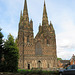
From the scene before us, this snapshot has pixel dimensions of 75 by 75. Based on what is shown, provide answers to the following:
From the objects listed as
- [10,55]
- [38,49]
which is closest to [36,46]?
[38,49]

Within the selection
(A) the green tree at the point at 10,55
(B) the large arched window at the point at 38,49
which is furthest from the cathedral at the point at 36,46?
(A) the green tree at the point at 10,55

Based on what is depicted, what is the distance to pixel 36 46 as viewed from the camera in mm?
60906

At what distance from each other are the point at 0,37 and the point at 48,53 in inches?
1253

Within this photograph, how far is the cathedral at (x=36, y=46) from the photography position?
5772 cm

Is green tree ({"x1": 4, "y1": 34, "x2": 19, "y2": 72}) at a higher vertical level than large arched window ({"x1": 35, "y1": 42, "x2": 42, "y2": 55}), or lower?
lower

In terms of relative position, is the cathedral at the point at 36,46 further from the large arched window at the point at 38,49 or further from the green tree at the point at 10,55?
the green tree at the point at 10,55

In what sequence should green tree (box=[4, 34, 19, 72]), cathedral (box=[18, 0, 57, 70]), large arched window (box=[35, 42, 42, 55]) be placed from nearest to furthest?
green tree (box=[4, 34, 19, 72])
cathedral (box=[18, 0, 57, 70])
large arched window (box=[35, 42, 42, 55])

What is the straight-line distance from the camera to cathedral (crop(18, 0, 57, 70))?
57.7 m

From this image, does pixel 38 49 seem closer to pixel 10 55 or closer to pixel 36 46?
pixel 36 46

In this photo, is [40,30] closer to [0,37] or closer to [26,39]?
[26,39]

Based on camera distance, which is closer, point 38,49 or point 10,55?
point 10,55

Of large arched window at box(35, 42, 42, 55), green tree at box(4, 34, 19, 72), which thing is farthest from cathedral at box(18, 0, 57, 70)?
green tree at box(4, 34, 19, 72)

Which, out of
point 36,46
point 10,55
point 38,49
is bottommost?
point 10,55

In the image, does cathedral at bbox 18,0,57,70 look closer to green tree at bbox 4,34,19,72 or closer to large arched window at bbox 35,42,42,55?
large arched window at bbox 35,42,42,55
